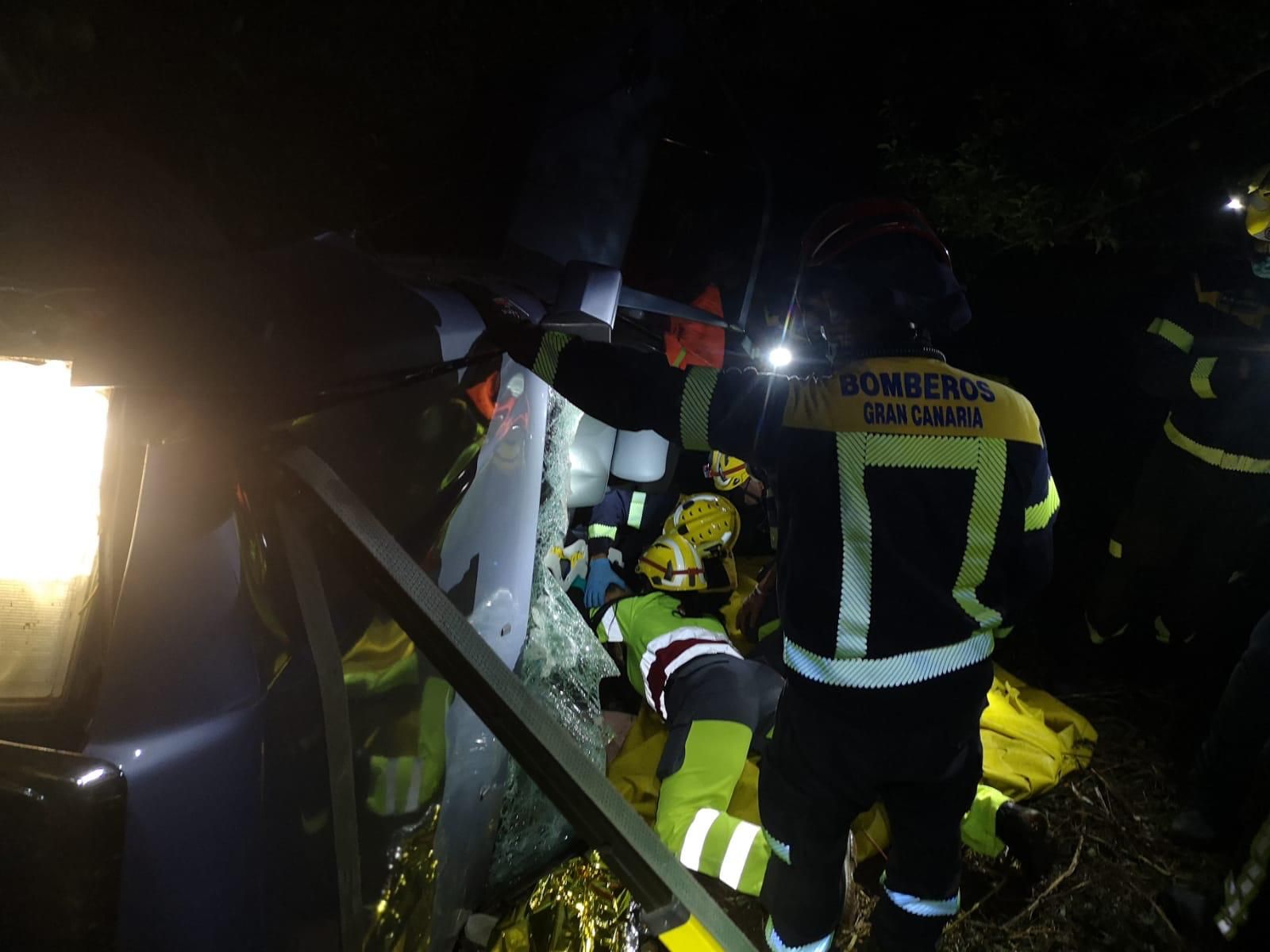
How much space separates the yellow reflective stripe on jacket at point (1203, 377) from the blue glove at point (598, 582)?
2.92 meters

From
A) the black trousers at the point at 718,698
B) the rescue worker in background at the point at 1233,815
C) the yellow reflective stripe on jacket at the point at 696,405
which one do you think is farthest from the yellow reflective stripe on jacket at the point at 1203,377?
the yellow reflective stripe on jacket at the point at 696,405

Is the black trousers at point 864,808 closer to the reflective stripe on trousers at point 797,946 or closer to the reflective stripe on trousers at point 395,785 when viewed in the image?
the reflective stripe on trousers at point 797,946

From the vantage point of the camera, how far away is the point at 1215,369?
302 centimetres

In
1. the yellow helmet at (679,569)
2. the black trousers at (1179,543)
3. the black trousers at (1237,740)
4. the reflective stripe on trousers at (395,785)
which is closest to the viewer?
the reflective stripe on trousers at (395,785)

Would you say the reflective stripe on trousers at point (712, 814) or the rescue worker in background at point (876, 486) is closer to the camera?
the rescue worker in background at point (876, 486)

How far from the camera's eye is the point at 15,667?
846 mm

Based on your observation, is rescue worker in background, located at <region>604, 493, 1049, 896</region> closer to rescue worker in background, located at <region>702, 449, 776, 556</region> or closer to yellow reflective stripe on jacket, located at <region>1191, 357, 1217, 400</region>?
rescue worker in background, located at <region>702, 449, 776, 556</region>

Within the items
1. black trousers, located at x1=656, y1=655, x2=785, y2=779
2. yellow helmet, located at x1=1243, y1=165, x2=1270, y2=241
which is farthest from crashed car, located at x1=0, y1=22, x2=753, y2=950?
yellow helmet, located at x1=1243, y1=165, x2=1270, y2=241

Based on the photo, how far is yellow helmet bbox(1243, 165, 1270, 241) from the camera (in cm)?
262

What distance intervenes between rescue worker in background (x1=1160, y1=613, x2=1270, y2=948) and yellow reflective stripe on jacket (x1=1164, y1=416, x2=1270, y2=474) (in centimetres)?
71

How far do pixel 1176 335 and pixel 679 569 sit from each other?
102 inches

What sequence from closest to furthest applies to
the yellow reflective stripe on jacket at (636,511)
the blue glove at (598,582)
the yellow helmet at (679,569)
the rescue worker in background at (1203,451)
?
the rescue worker in background at (1203,451) → the yellow helmet at (679,569) → the blue glove at (598,582) → the yellow reflective stripe on jacket at (636,511)

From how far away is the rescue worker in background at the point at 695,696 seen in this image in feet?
8.14

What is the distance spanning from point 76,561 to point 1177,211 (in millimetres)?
4758
